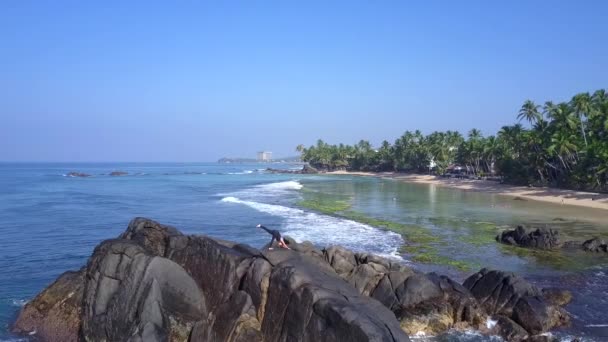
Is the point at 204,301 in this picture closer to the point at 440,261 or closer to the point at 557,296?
the point at 557,296

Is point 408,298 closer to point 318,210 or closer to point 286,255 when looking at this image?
point 286,255

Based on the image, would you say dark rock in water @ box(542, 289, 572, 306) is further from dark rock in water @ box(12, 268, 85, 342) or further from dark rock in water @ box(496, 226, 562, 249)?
dark rock in water @ box(12, 268, 85, 342)

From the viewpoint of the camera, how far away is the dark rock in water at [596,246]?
32.3 meters

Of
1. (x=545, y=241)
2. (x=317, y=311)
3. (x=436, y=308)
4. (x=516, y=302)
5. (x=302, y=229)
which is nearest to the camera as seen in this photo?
(x=317, y=311)

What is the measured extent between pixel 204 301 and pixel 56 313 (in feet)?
21.0

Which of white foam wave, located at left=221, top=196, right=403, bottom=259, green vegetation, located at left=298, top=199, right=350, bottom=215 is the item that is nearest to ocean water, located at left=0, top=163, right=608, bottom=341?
white foam wave, located at left=221, top=196, right=403, bottom=259

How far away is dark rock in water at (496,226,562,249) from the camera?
33.5 m

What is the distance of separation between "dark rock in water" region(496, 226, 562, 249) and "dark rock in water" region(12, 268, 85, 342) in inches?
1124

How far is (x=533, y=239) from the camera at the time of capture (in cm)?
3400

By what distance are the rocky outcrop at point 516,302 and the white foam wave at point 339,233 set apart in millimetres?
8878

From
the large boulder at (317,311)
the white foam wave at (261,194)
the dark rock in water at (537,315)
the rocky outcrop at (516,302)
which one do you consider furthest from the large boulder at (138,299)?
the white foam wave at (261,194)

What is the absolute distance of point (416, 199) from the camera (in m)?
71.4

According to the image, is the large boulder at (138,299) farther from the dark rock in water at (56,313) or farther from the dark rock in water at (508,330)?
the dark rock in water at (508,330)

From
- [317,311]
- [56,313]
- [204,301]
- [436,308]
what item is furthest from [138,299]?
[436,308]
